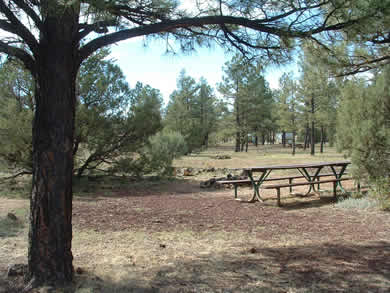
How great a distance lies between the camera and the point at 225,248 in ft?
12.9

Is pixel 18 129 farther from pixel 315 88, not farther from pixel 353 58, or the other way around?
pixel 315 88

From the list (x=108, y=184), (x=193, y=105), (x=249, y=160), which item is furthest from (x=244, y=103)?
(x=108, y=184)

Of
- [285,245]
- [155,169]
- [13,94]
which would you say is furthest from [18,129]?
[285,245]

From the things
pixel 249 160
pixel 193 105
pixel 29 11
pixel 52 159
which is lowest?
pixel 249 160

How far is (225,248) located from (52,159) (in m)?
Answer: 2.37

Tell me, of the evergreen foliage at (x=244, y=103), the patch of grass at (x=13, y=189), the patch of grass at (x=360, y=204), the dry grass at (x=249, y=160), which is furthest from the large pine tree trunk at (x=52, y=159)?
the evergreen foliage at (x=244, y=103)

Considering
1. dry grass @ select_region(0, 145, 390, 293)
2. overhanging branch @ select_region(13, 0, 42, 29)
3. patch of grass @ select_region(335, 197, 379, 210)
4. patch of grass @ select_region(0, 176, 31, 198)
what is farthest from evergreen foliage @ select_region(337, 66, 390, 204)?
patch of grass @ select_region(0, 176, 31, 198)

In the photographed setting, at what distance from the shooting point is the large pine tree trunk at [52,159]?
2613 mm

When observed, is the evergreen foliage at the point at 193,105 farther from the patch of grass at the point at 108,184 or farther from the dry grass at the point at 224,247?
the dry grass at the point at 224,247

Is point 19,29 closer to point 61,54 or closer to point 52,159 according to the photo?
point 61,54

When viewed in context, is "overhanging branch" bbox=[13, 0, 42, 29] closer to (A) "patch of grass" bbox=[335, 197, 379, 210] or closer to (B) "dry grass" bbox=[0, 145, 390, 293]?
(B) "dry grass" bbox=[0, 145, 390, 293]

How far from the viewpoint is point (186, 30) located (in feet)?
12.1

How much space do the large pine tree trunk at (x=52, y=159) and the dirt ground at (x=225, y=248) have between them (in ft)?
1.00

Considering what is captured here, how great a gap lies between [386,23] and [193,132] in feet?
91.0
